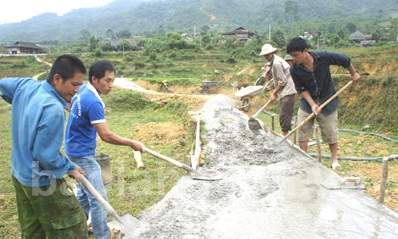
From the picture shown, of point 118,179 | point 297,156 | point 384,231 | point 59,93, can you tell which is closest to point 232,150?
point 297,156

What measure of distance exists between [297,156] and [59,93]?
3.34 m

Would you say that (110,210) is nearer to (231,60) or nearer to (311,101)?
(311,101)

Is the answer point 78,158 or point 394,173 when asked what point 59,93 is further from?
point 394,173

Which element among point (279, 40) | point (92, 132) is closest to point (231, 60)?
point (279, 40)

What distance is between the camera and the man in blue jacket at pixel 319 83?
4000 millimetres

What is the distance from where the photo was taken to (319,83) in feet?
13.4

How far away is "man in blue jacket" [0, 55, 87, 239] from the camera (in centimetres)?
197

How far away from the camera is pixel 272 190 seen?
334cm

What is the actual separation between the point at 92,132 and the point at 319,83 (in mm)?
3035

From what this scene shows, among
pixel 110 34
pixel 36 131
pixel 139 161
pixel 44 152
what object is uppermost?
pixel 110 34

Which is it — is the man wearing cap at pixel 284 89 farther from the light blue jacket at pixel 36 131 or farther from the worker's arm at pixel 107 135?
the light blue jacket at pixel 36 131

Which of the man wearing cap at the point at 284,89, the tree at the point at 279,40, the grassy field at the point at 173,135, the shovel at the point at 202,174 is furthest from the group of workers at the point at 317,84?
the tree at the point at 279,40

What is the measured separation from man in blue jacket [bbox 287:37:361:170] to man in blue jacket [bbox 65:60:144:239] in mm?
2405

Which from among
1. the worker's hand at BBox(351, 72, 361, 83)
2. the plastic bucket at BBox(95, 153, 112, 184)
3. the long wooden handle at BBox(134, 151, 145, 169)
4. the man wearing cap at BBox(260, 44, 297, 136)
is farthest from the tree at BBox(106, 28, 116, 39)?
the worker's hand at BBox(351, 72, 361, 83)
